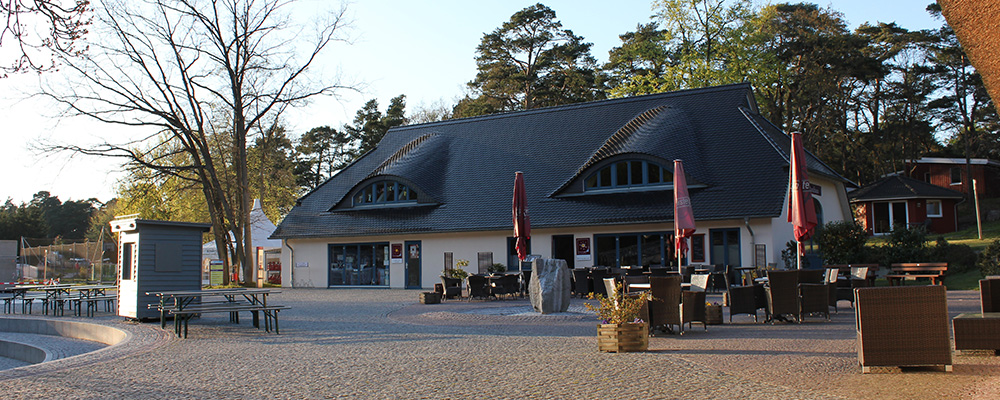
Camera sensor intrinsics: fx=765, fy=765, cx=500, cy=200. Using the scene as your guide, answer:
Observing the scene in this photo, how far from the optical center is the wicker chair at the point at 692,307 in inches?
412

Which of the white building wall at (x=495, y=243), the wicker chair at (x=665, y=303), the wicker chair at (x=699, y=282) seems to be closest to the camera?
the wicker chair at (x=665, y=303)

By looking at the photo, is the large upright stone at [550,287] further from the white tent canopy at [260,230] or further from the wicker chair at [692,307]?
the white tent canopy at [260,230]

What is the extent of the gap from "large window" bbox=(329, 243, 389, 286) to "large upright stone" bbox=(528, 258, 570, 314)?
13.9m

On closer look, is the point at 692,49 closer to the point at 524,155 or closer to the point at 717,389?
the point at 524,155

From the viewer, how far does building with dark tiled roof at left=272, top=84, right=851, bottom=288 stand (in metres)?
22.5

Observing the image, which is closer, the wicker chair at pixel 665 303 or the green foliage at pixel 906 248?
the wicker chair at pixel 665 303

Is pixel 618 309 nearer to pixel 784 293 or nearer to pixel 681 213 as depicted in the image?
pixel 784 293

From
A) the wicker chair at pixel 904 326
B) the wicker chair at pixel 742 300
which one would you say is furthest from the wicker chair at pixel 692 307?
the wicker chair at pixel 904 326

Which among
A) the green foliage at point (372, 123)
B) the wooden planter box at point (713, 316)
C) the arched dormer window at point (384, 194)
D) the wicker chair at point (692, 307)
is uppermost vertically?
the green foliage at point (372, 123)

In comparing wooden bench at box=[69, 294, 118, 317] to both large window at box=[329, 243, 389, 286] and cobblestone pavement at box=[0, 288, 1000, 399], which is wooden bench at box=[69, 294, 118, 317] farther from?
large window at box=[329, 243, 389, 286]

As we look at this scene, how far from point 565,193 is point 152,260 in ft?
45.6

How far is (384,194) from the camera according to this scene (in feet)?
93.3

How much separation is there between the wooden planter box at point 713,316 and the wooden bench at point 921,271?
7766 mm

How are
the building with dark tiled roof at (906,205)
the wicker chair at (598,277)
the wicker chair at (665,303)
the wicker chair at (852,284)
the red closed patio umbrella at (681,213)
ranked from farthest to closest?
1. the building with dark tiled roof at (906,205)
2. the wicker chair at (598,277)
3. the red closed patio umbrella at (681,213)
4. the wicker chair at (852,284)
5. the wicker chair at (665,303)
